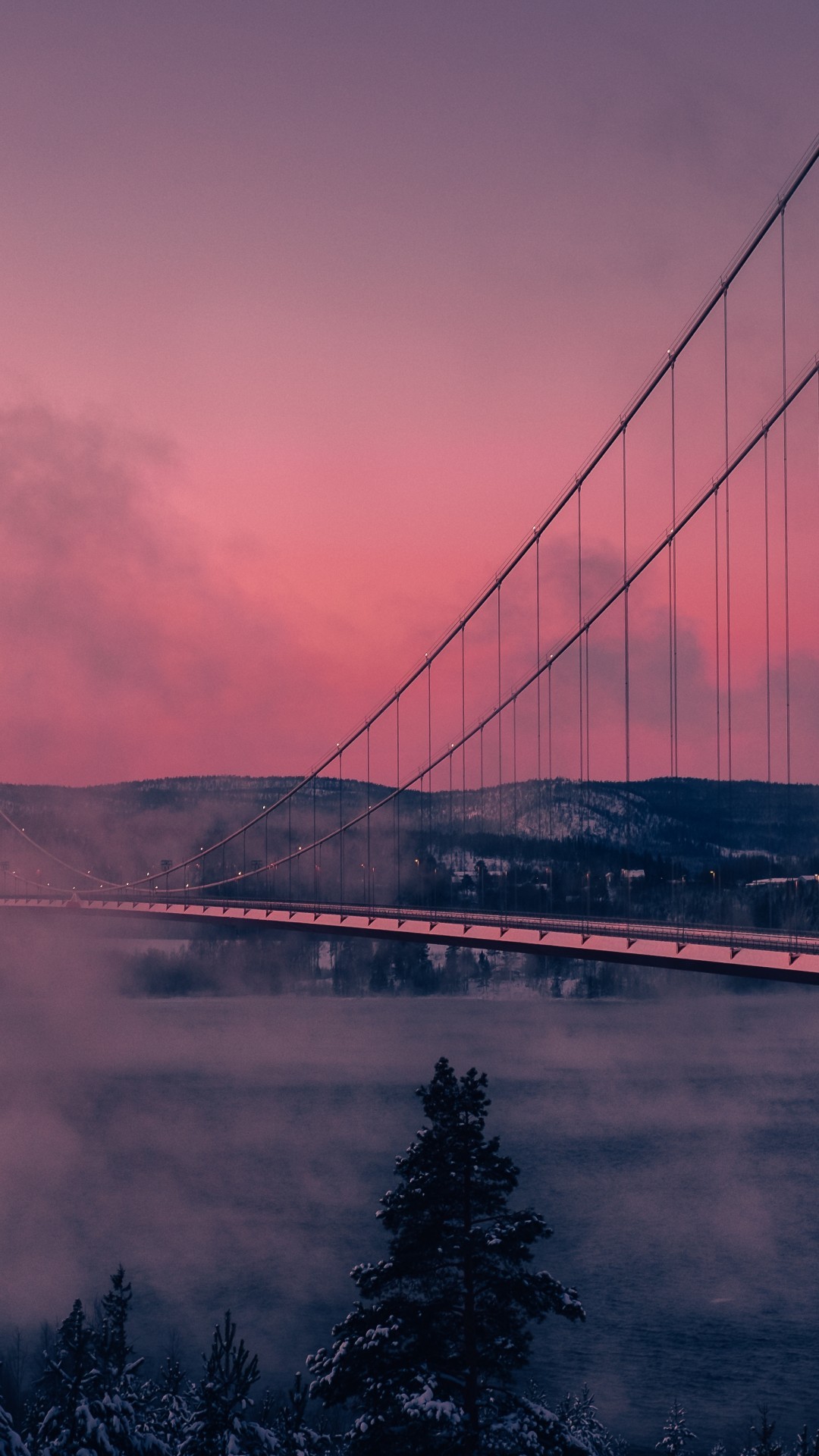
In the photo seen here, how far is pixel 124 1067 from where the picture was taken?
81500 mm

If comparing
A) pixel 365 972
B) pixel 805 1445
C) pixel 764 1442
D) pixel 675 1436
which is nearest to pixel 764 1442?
pixel 764 1442

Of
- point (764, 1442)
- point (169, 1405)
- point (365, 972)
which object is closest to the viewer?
point (169, 1405)

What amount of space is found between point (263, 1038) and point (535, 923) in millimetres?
64621

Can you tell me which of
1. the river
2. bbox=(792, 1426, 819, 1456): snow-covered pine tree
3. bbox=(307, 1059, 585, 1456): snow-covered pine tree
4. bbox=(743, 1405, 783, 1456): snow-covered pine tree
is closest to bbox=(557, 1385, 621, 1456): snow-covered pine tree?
the river

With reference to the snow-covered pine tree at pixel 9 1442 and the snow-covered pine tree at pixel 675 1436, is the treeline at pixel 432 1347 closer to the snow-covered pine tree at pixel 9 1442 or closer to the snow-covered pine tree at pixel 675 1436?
the snow-covered pine tree at pixel 9 1442

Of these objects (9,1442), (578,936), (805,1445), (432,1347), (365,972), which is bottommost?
(805,1445)

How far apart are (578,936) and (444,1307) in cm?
1500

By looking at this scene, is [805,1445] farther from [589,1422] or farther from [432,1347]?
[432,1347]

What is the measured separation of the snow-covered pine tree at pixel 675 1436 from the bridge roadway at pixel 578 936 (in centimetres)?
990

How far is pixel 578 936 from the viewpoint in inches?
1110

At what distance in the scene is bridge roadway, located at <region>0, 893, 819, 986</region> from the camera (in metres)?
21.4

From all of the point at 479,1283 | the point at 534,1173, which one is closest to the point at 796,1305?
the point at 534,1173

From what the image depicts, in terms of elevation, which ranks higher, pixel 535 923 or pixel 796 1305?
pixel 535 923

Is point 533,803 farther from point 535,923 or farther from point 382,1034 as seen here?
point 535,923
